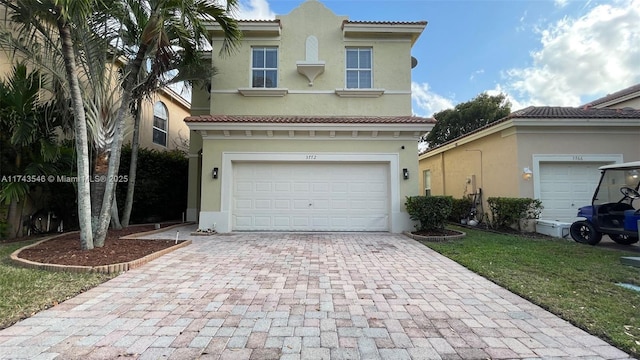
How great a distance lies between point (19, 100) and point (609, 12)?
1811 cm

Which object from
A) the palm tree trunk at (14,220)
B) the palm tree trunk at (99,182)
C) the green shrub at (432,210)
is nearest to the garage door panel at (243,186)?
the palm tree trunk at (99,182)

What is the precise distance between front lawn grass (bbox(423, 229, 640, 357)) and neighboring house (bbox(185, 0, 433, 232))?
3092mm

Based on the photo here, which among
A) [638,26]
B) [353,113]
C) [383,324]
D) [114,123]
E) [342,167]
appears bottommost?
[383,324]

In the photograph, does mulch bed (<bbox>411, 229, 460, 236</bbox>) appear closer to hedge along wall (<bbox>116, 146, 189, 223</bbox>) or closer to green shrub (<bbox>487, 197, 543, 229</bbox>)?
green shrub (<bbox>487, 197, 543, 229</bbox>)

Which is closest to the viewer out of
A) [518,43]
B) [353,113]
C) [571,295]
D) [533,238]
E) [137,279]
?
[571,295]

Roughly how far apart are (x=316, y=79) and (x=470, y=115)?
845 inches

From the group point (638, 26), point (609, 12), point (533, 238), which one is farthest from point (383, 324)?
point (638, 26)

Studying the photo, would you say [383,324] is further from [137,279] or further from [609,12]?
[609,12]

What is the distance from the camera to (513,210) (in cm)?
962

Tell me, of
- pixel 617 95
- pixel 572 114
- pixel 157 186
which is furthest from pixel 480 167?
pixel 157 186

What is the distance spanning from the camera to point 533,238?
28.7 feet

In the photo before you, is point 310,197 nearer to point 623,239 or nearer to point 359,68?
point 359,68

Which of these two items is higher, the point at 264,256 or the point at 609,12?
the point at 609,12

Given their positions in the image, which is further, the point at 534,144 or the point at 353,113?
the point at 353,113
